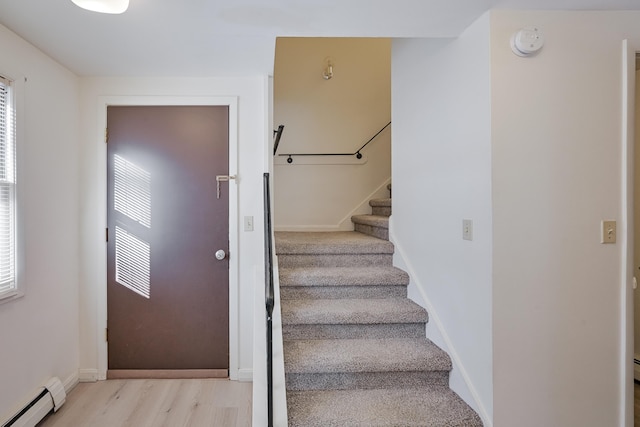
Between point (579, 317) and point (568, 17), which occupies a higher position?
point (568, 17)

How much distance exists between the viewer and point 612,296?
1.58 m

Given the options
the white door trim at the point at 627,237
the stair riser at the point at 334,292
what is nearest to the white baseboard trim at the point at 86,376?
the stair riser at the point at 334,292

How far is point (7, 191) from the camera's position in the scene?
5.93 feet

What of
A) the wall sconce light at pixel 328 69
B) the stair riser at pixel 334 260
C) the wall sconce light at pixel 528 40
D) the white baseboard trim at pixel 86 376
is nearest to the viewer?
the wall sconce light at pixel 528 40

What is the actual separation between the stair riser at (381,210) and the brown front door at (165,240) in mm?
1552

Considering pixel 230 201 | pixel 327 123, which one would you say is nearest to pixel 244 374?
pixel 230 201

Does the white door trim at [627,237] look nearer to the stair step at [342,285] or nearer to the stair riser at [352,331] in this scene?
the stair riser at [352,331]

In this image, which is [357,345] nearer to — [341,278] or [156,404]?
[341,278]

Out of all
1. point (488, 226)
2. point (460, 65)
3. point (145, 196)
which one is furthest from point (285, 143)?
point (488, 226)

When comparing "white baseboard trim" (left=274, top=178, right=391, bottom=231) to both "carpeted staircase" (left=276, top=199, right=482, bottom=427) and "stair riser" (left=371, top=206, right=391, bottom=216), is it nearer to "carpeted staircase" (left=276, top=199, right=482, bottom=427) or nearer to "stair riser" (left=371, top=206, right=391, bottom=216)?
"stair riser" (left=371, top=206, right=391, bottom=216)

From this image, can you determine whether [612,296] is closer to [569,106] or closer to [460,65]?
[569,106]

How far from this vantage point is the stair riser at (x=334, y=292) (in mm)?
2283

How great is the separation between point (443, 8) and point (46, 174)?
8.18ft

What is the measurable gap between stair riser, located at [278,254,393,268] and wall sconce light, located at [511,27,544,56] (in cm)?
158
